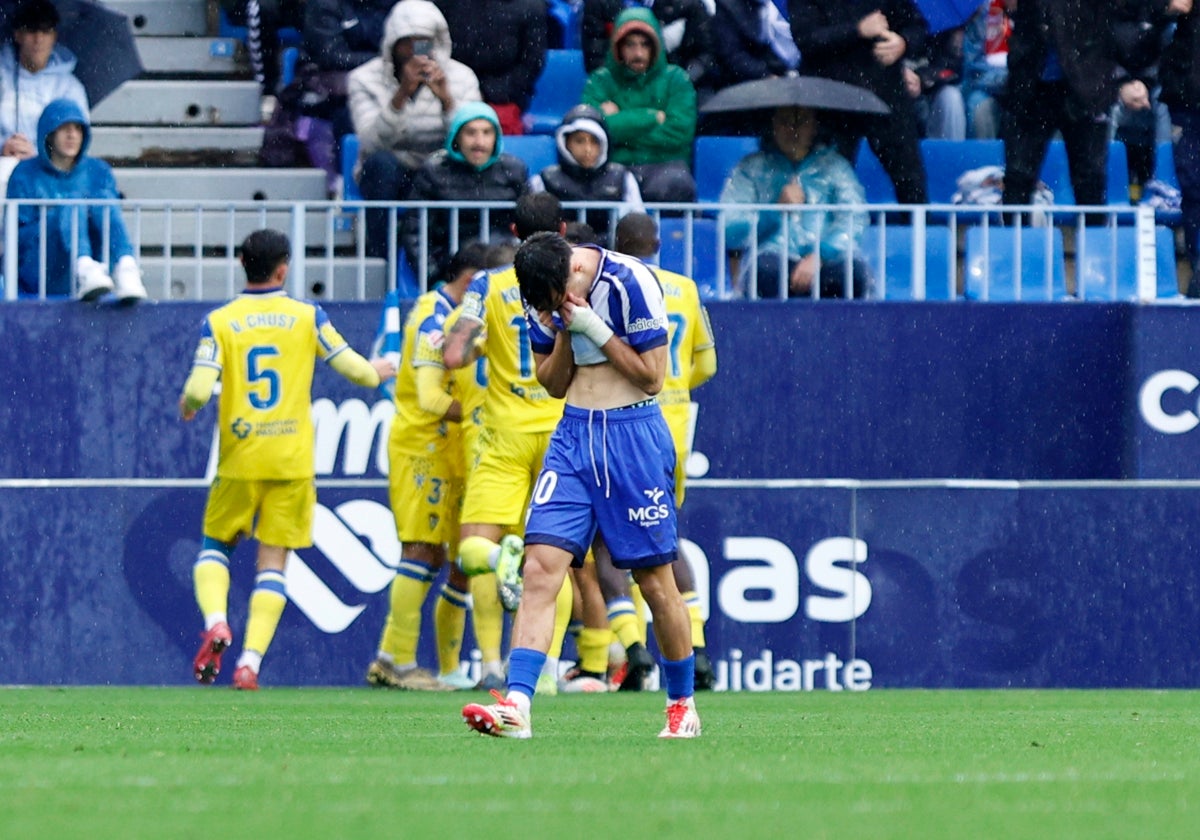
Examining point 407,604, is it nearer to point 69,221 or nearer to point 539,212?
point 539,212

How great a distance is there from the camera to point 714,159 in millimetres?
16141

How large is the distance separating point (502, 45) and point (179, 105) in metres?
2.90

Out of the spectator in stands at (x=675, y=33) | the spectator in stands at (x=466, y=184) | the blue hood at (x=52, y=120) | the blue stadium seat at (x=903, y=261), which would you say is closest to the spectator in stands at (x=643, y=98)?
the spectator in stands at (x=675, y=33)

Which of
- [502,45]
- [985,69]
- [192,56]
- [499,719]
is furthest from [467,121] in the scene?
[499,719]

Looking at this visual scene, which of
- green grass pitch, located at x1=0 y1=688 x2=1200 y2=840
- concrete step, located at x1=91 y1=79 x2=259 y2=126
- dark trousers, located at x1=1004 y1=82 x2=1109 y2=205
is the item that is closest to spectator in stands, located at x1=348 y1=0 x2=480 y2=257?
concrete step, located at x1=91 y1=79 x2=259 y2=126

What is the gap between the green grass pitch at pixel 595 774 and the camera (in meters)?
5.19

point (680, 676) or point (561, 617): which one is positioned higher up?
point (680, 676)

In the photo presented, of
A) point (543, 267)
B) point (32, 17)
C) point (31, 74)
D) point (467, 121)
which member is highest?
point (32, 17)

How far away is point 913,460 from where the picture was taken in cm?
1478

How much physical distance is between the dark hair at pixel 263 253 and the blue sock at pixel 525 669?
15.7ft

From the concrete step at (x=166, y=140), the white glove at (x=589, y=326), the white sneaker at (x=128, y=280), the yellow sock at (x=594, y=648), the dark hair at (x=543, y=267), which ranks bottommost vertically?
the yellow sock at (x=594, y=648)

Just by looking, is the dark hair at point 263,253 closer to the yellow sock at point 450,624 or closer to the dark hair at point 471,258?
the dark hair at point 471,258

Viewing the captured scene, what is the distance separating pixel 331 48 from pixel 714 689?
5.56m

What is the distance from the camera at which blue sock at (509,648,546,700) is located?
24.8ft
